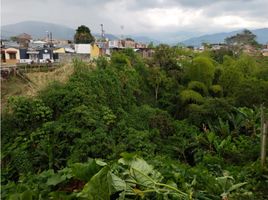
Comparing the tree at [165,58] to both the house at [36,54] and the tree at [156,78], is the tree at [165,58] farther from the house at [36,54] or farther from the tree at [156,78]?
the house at [36,54]

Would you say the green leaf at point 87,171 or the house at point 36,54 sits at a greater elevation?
the house at point 36,54

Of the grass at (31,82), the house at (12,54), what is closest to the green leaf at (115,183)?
the grass at (31,82)

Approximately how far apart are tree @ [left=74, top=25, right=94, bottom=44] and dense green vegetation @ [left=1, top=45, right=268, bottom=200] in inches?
432

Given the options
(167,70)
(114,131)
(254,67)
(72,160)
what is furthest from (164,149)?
(254,67)

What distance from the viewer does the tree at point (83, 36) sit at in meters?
24.6

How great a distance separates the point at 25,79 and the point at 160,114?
4.75 m

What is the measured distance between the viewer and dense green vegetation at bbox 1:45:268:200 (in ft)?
23.1

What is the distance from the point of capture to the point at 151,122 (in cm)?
1091

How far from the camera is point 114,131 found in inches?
375

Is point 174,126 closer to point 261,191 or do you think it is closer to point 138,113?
point 138,113

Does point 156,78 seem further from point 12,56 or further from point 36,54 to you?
point 12,56

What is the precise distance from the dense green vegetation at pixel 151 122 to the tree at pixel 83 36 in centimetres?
1096

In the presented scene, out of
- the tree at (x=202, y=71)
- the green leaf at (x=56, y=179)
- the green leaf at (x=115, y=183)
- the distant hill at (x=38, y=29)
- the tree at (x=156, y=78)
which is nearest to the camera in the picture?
the green leaf at (x=115, y=183)

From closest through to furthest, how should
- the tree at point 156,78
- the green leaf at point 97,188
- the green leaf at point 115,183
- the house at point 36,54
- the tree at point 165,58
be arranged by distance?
the green leaf at point 97,188 → the green leaf at point 115,183 → the tree at point 156,78 → the tree at point 165,58 → the house at point 36,54
